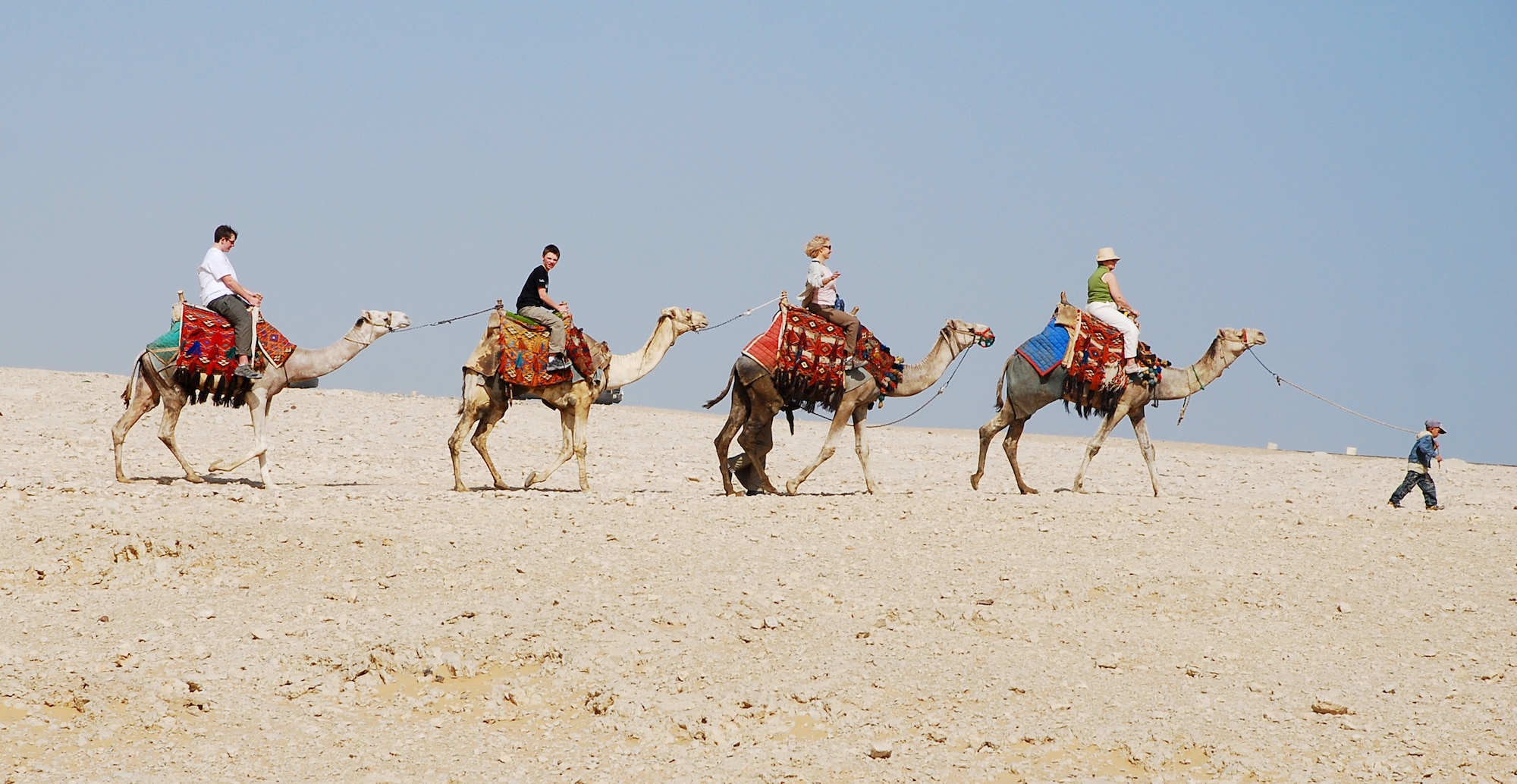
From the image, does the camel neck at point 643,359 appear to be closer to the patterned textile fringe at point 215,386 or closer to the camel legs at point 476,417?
the camel legs at point 476,417

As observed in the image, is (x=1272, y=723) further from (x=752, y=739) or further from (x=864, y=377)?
(x=864, y=377)

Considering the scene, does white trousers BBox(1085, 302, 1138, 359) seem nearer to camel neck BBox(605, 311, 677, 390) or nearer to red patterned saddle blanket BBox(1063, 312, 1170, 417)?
red patterned saddle blanket BBox(1063, 312, 1170, 417)

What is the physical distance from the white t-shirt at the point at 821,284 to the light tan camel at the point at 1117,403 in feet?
8.48

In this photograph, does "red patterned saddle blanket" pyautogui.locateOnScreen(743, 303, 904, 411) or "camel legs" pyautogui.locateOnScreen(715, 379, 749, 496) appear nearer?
"red patterned saddle blanket" pyautogui.locateOnScreen(743, 303, 904, 411)

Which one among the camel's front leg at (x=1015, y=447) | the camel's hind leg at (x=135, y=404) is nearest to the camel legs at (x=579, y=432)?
the camel's hind leg at (x=135, y=404)

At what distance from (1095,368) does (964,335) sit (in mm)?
1519

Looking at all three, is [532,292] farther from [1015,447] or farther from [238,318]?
[1015,447]

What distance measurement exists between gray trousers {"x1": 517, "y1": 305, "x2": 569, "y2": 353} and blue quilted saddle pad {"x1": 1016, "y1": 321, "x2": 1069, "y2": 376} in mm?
5178

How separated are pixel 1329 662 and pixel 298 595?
7.54m

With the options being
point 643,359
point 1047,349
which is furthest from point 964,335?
point 643,359

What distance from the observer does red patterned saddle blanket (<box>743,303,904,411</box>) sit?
49.8 ft

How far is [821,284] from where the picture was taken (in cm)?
1535

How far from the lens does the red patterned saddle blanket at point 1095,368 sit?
53.7 feet

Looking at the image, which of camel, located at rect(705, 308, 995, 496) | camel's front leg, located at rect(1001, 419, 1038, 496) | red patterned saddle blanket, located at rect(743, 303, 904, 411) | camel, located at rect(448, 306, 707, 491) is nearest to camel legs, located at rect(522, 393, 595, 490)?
camel, located at rect(448, 306, 707, 491)
